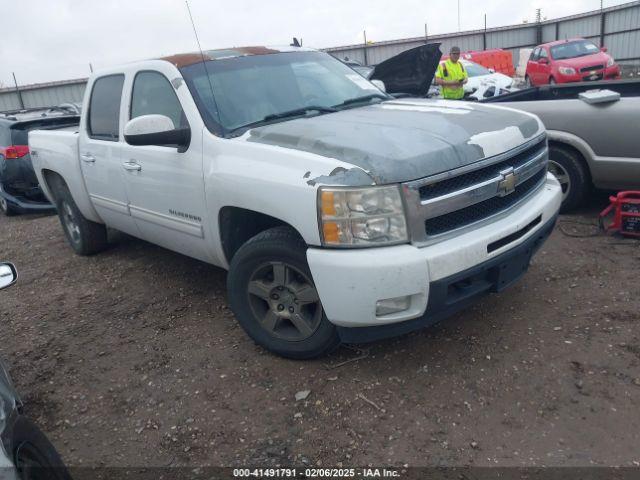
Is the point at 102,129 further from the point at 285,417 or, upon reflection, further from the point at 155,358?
the point at 285,417

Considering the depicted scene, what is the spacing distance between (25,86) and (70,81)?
6.30 feet

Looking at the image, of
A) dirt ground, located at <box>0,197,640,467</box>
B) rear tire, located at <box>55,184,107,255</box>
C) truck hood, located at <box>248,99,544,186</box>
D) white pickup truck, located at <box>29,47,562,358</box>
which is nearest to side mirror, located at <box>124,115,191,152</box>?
white pickup truck, located at <box>29,47,562,358</box>

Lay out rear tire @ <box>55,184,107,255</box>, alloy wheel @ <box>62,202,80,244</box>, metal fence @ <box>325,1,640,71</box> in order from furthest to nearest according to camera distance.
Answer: metal fence @ <box>325,1,640,71</box> → alloy wheel @ <box>62,202,80,244</box> → rear tire @ <box>55,184,107,255</box>

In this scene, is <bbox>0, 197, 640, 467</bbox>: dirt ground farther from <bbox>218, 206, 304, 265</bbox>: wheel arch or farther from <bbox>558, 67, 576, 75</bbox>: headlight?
<bbox>558, 67, 576, 75</bbox>: headlight

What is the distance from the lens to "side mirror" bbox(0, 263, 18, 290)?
234 centimetres

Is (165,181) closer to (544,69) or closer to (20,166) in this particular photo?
(20,166)

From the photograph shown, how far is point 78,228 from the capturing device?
582cm

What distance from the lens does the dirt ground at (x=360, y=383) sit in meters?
2.67

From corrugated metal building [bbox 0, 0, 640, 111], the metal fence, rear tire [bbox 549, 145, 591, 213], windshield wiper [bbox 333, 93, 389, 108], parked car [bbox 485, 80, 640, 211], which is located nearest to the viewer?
windshield wiper [bbox 333, 93, 389, 108]

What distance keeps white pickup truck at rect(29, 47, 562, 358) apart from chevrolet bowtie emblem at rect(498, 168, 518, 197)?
1cm

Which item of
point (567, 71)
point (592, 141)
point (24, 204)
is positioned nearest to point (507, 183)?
point (592, 141)

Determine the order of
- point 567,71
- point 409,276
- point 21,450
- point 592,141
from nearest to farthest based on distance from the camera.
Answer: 1. point 21,450
2. point 409,276
3. point 592,141
4. point 567,71

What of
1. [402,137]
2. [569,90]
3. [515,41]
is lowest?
[515,41]

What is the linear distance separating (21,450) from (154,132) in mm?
2074
